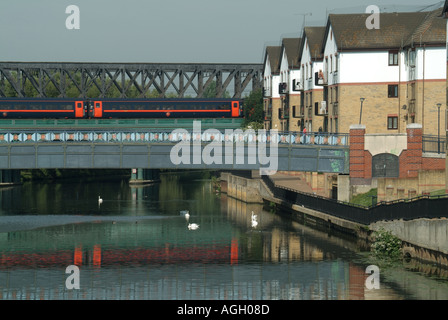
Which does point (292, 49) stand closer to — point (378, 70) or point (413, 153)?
point (378, 70)

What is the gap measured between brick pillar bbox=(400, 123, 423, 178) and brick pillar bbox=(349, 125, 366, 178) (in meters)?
3.47

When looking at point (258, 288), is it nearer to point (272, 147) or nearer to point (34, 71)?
point (272, 147)

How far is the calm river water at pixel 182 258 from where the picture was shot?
47531 mm

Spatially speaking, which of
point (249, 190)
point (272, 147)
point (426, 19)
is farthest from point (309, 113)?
point (272, 147)

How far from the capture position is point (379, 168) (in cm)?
7125

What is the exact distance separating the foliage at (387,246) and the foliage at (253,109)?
72.4 m

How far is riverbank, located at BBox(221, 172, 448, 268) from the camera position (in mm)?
50281

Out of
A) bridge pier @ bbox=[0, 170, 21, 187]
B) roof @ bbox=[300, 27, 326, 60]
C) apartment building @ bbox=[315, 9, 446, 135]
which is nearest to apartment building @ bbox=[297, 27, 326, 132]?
roof @ bbox=[300, 27, 326, 60]

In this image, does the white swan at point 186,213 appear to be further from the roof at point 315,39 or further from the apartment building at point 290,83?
the apartment building at point 290,83

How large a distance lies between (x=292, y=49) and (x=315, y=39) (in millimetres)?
13049

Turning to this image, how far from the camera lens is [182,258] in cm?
5862

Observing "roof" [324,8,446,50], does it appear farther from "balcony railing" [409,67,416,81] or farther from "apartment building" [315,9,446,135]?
"balcony railing" [409,67,416,81]

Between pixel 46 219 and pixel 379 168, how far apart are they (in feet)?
103
